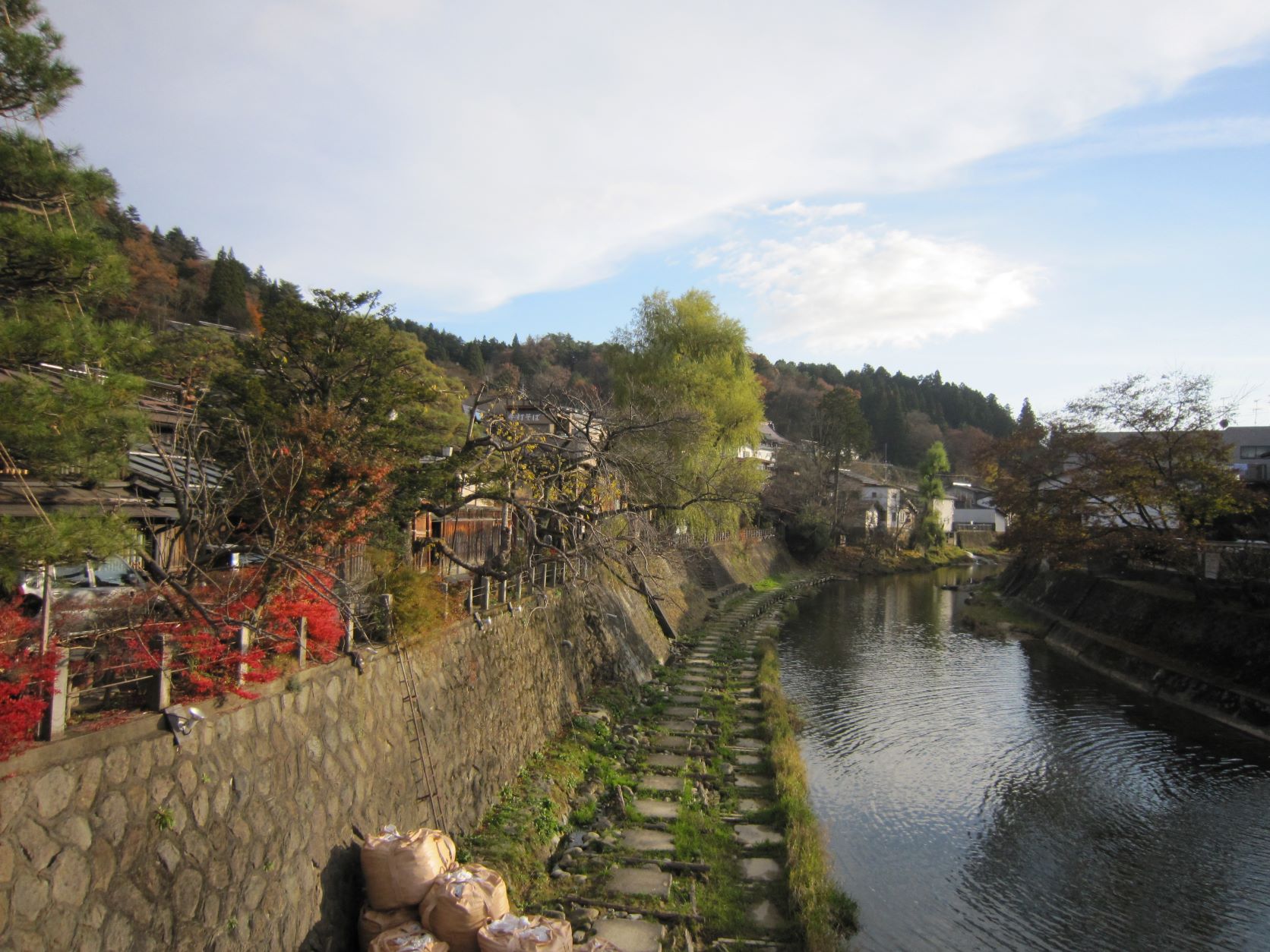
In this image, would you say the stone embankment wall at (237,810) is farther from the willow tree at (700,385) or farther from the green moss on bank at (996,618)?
the green moss on bank at (996,618)

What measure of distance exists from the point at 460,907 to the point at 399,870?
→ 2.33 feet

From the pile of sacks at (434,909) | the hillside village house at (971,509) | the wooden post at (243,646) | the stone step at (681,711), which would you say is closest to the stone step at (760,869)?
the pile of sacks at (434,909)

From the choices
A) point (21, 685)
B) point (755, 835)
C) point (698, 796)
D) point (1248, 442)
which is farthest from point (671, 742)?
point (1248, 442)

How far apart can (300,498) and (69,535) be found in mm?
3215

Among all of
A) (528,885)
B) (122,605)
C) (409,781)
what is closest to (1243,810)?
(528,885)

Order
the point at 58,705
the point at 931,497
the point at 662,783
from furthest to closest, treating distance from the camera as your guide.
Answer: the point at 931,497, the point at 662,783, the point at 58,705

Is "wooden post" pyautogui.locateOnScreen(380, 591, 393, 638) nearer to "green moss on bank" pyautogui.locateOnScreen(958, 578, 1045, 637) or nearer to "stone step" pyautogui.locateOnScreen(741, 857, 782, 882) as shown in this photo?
"stone step" pyautogui.locateOnScreen(741, 857, 782, 882)

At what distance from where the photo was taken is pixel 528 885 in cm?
884

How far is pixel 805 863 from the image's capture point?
973 centimetres

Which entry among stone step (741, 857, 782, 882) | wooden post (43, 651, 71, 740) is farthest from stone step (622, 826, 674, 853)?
wooden post (43, 651, 71, 740)

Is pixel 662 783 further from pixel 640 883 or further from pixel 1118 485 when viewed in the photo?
pixel 1118 485

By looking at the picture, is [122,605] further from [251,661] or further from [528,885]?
[528,885]

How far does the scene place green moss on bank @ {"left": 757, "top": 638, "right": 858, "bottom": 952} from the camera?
857 cm

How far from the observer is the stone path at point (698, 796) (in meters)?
8.64
